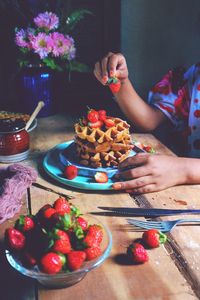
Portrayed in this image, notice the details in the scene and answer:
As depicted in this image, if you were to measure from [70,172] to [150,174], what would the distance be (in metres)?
0.26

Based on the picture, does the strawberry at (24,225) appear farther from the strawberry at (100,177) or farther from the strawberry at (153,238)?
the strawberry at (100,177)

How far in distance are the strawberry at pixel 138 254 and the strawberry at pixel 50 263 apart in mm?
206

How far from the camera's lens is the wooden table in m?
0.83

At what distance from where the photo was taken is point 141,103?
6.40 feet

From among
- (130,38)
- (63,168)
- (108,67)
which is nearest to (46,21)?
(108,67)

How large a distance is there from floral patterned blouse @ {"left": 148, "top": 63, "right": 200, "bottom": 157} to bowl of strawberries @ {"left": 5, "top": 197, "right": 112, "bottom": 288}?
1165 mm

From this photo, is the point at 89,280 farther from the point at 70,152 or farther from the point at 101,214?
the point at 70,152

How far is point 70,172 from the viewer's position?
132 centimetres

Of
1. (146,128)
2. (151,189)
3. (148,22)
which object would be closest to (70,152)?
(151,189)

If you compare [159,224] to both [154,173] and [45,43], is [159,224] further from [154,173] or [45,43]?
[45,43]

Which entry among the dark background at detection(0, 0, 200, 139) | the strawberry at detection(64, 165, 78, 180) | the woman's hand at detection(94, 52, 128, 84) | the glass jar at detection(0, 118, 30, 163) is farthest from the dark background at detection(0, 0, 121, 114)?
the strawberry at detection(64, 165, 78, 180)

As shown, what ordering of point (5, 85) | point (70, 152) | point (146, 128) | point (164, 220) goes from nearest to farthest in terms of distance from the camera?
1. point (164, 220)
2. point (70, 152)
3. point (146, 128)
4. point (5, 85)

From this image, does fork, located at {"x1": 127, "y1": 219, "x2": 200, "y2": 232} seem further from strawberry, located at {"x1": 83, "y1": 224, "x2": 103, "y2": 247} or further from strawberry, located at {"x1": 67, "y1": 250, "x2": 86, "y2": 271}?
strawberry, located at {"x1": 67, "y1": 250, "x2": 86, "y2": 271}

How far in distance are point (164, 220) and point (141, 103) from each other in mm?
949
